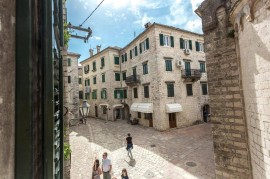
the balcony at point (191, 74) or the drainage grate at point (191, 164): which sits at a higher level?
the balcony at point (191, 74)

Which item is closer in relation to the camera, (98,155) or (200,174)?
(200,174)

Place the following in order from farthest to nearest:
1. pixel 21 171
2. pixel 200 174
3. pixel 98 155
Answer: pixel 98 155
pixel 200 174
pixel 21 171

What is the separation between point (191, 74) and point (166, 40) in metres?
5.26

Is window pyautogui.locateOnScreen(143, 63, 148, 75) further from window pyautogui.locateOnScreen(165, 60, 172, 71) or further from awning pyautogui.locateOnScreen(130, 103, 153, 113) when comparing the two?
awning pyautogui.locateOnScreen(130, 103, 153, 113)

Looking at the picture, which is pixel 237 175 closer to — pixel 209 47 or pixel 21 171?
pixel 209 47

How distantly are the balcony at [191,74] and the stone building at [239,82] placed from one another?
43.9 feet

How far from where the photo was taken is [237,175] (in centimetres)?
505

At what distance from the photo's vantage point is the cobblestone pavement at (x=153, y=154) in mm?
8680

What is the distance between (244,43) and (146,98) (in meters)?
15.6

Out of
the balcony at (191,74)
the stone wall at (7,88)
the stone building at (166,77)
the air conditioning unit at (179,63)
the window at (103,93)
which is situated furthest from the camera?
the window at (103,93)

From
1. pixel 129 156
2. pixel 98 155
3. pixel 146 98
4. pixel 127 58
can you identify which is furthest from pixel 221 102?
pixel 127 58

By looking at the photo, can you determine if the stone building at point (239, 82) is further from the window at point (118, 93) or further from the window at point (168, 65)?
the window at point (118, 93)

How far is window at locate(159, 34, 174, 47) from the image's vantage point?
18.2 metres

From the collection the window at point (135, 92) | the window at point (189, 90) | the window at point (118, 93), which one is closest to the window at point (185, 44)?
the window at point (189, 90)
